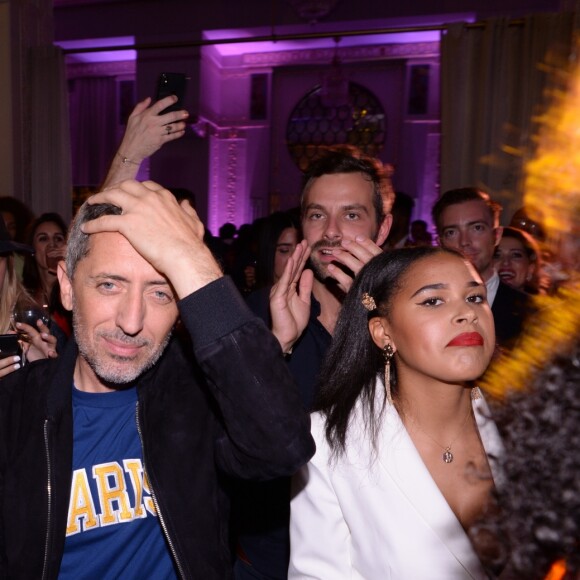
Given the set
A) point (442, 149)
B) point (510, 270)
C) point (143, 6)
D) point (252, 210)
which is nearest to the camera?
point (510, 270)

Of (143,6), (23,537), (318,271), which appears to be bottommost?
(23,537)

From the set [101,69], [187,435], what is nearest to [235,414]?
[187,435]

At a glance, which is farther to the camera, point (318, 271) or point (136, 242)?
point (318, 271)

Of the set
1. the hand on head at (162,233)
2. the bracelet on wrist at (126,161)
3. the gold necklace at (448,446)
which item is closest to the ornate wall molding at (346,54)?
the bracelet on wrist at (126,161)

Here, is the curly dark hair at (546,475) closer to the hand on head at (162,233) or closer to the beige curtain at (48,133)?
the hand on head at (162,233)

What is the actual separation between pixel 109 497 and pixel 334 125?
9.32 meters

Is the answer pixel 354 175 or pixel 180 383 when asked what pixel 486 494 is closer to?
pixel 180 383

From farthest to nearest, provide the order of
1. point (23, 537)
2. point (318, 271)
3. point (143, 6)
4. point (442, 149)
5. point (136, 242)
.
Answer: point (143, 6) → point (442, 149) → point (318, 271) → point (23, 537) → point (136, 242)

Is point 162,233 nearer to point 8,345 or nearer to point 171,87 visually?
point 8,345

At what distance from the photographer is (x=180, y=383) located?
1616 mm

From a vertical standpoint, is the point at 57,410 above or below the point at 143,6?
below

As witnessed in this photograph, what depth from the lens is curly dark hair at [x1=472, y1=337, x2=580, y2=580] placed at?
570mm

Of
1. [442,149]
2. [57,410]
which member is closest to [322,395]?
[57,410]

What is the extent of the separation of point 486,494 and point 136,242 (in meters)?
0.84
